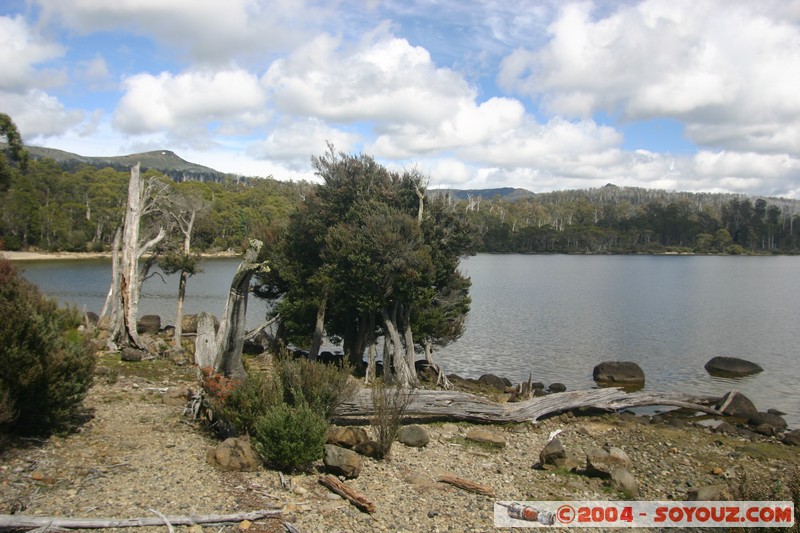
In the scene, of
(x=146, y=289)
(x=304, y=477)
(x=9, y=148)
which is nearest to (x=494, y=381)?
(x=304, y=477)

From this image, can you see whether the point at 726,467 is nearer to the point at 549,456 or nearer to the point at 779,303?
the point at 549,456

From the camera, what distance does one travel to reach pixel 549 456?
13.3 metres

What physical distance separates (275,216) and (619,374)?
190 feet

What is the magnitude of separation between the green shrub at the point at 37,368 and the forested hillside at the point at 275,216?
64059 millimetres

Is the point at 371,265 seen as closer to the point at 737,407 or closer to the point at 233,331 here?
the point at 233,331

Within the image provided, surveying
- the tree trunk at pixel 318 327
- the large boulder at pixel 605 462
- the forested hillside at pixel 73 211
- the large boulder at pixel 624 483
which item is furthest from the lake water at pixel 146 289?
the large boulder at pixel 624 483

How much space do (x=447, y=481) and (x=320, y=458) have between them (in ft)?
8.28

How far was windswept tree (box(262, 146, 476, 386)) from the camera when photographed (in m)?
21.7

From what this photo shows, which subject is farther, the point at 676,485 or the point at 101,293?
the point at 101,293

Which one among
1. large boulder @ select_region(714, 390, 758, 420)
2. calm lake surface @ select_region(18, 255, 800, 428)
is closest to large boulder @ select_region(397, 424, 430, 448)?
calm lake surface @ select_region(18, 255, 800, 428)

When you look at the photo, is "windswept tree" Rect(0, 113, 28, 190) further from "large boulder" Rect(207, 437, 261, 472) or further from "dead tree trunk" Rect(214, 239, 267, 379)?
"large boulder" Rect(207, 437, 261, 472)

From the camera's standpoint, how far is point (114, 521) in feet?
24.1

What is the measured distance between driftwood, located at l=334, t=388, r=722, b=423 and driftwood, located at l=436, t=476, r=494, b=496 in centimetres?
410

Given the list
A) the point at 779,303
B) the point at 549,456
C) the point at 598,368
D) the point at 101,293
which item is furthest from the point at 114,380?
the point at 779,303
